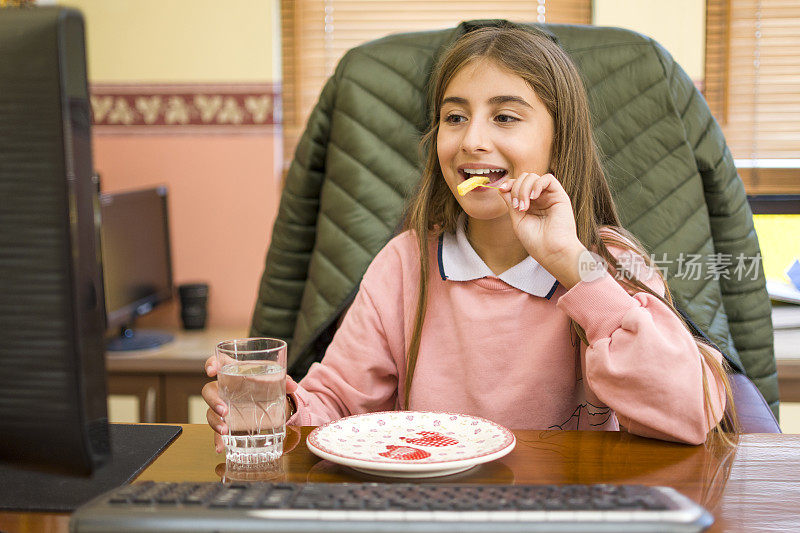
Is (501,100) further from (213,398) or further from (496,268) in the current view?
(213,398)

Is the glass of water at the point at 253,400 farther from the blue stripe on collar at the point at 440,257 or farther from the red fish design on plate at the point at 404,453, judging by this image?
the blue stripe on collar at the point at 440,257

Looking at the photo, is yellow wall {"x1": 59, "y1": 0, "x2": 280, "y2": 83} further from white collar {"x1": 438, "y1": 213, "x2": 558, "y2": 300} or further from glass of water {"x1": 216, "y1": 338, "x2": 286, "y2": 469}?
glass of water {"x1": 216, "y1": 338, "x2": 286, "y2": 469}

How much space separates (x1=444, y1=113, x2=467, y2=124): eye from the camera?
4.14 feet

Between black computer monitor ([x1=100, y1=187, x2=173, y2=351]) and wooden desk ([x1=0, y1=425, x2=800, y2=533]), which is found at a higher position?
wooden desk ([x1=0, y1=425, x2=800, y2=533])

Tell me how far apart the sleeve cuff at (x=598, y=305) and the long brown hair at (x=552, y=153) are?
173 mm

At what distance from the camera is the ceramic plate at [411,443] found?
2.30 feet

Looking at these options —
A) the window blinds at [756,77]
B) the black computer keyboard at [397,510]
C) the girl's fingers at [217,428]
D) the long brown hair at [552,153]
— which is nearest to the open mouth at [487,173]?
the long brown hair at [552,153]

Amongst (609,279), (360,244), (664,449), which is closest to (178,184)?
(360,244)

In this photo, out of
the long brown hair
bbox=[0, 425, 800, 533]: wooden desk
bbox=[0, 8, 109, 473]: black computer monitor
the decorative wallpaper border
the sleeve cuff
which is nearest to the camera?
bbox=[0, 8, 109, 473]: black computer monitor

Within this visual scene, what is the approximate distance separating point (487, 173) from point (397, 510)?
0.79 metres

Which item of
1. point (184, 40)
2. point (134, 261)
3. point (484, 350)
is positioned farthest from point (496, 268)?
point (184, 40)

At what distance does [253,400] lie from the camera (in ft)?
2.65

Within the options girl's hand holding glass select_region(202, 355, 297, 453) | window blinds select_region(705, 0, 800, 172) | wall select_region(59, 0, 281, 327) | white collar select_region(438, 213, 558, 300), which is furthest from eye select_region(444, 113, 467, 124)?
window blinds select_region(705, 0, 800, 172)

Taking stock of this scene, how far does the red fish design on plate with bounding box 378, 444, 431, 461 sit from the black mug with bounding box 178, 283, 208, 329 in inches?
76.6
